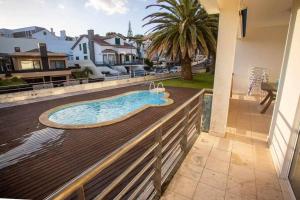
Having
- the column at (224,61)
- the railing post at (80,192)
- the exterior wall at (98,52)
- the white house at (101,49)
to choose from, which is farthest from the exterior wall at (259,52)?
the white house at (101,49)

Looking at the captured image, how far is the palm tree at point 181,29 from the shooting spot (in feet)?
37.1

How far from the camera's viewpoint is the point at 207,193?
2.17 metres

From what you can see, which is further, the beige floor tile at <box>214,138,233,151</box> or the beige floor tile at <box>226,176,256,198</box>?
the beige floor tile at <box>214,138,233,151</box>

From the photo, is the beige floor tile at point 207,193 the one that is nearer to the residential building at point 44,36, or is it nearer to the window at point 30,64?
the window at point 30,64

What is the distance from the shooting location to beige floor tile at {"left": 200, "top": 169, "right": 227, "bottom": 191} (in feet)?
7.59

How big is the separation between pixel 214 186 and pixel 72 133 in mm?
3982

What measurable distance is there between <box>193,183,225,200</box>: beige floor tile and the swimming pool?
381 centimetres

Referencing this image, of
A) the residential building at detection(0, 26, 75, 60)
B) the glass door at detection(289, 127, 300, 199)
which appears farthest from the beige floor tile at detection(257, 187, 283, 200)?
the residential building at detection(0, 26, 75, 60)

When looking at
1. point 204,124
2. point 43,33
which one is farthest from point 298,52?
point 43,33

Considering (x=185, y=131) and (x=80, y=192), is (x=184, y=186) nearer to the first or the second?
(x=185, y=131)

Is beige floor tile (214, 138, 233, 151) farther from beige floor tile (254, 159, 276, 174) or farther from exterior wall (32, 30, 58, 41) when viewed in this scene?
exterior wall (32, 30, 58, 41)

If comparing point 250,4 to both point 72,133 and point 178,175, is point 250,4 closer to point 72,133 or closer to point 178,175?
point 178,175

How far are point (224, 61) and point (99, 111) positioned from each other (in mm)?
6034

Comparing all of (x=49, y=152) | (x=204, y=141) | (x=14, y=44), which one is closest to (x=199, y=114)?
(x=204, y=141)
